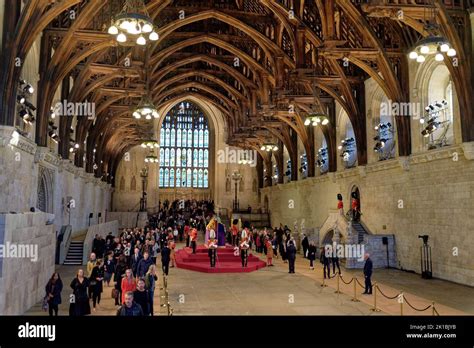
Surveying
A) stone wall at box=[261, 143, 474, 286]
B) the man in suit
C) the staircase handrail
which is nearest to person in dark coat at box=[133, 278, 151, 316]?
the man in suit

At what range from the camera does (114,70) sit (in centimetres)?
1917

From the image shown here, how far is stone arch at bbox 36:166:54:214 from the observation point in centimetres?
1925

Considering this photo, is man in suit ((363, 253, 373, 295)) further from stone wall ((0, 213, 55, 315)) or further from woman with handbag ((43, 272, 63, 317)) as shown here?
stone wall ((0, 213, 55, 315))

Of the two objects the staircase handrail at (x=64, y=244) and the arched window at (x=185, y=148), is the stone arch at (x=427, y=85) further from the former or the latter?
the arched window at (x=185, y=148)

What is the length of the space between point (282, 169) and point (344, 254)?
1760cm

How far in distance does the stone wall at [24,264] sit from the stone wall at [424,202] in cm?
1377

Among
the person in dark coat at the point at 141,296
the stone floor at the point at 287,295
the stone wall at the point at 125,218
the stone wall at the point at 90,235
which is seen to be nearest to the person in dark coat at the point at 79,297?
the person in dark coat at the point at 141,296

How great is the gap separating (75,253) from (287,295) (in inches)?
479

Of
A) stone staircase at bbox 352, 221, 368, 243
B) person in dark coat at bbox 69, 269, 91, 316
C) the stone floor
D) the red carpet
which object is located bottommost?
the stone floor

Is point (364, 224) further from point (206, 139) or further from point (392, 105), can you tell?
point (206, 139)

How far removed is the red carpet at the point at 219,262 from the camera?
18.7 metres

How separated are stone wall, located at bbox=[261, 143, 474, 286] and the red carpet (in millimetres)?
5947

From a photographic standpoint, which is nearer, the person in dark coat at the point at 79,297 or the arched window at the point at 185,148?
the person in dark coat at the point at 79,297

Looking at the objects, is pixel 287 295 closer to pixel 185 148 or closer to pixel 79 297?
pixel 79 297
